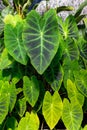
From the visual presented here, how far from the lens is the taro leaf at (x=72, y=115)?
267cm

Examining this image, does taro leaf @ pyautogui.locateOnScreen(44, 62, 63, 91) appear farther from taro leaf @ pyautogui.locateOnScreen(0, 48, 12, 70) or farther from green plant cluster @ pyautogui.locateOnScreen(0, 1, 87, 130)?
taro leaf @ pyautogui.locateOnScreen(0, 48, 12, 70)

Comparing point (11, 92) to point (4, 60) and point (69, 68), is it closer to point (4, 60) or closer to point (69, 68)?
point (4, 60)

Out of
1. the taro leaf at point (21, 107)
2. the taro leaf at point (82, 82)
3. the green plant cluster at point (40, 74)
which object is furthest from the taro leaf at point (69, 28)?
the taro leaf at point (21, 107)

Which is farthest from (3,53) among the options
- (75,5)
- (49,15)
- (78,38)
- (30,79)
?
(75,5)

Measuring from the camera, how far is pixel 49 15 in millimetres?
2693

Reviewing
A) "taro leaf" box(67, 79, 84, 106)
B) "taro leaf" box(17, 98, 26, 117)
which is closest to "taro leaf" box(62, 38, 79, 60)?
"taro leaf" box(67, 79, 84, 106)

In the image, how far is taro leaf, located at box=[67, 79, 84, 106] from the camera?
2725mm

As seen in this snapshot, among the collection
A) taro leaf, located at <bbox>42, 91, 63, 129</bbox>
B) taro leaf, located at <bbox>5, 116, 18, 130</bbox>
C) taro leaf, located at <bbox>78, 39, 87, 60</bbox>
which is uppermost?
taro leaf, located at <bbox>78, 39, 87, 60</bbox>

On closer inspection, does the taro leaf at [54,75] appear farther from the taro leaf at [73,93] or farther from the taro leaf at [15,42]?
the taro leaf at [15,42]

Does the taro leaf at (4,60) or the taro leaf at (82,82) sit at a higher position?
the taro leaf at (4,60)

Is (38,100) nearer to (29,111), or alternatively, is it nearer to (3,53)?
(29,111)

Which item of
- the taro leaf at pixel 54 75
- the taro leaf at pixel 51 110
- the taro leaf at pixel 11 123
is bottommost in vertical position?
the taro leaf at pixel 11 123

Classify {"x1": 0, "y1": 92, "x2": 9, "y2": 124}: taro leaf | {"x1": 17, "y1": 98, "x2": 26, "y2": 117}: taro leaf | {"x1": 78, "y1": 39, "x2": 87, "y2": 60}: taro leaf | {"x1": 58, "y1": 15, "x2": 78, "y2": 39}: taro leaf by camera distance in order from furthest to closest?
{"x1": 58, "y1": 15, "x2": 78, "y2": 39}: taro leaf
{"x1": 78, "y1": 39, "x2": 87, "y2": 60}: taro leaf
{"x1": 17, "y1": 98, "x2": 26, "y2": 117}: taro leaf
{"x1": 0, "y1": 92, "x2": 9, "y2": 124}: taro leaf

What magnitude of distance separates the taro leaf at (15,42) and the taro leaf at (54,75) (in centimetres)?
21
